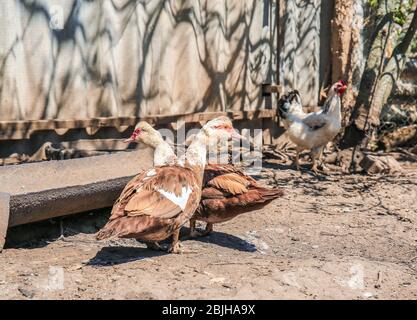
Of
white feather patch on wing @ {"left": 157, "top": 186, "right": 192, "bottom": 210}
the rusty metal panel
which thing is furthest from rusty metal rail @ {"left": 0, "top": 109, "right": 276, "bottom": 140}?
white feather patch on wing @ {"left": 157, "top": 186, "right": 192, "bottom": 210}

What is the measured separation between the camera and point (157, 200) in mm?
4797

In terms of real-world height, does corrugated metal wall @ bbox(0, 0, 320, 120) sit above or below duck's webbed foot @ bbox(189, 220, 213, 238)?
above

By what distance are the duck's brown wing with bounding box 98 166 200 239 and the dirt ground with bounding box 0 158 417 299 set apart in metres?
0.31

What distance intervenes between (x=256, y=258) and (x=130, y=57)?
341 centimetres

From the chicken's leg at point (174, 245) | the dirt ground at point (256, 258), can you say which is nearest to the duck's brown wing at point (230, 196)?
the dirt ground at point (256, 258)

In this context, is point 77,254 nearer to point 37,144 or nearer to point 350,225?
point 37,144

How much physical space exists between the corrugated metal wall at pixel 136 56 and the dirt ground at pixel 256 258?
5.27 feet

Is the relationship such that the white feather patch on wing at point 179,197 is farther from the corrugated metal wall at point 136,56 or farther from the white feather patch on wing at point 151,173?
the corrugated metal wall at point 136,56

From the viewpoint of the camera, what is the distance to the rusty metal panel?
650 centimetres

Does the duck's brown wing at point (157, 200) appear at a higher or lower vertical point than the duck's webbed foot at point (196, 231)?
higher

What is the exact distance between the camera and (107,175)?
5.82m

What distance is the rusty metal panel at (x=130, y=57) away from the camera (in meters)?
6.50

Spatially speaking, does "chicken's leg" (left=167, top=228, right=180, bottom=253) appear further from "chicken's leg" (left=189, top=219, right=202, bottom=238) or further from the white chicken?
the white chicken
